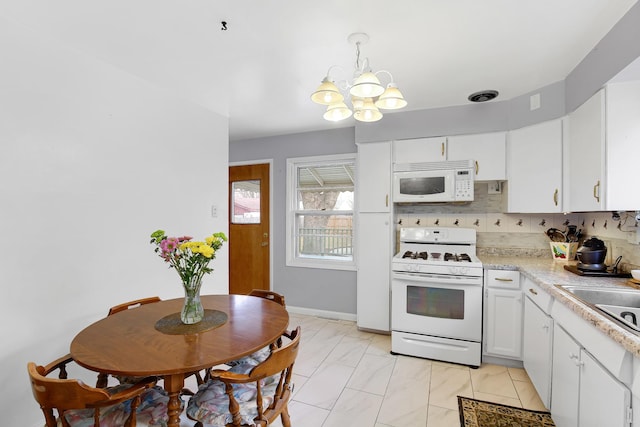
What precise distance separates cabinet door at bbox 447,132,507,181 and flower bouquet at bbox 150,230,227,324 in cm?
239

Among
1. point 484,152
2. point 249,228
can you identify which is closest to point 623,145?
point 484,152

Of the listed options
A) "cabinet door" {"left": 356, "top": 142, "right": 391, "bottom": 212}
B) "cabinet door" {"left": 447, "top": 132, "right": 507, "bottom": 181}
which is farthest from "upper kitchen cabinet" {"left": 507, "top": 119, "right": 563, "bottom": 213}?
"cabinet door" {"left": 356, "top": 142, "right": 391, "bottom": 212}

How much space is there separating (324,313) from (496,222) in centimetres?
218

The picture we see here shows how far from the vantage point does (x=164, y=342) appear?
1.29 meters

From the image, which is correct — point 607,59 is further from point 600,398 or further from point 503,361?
point 503,361

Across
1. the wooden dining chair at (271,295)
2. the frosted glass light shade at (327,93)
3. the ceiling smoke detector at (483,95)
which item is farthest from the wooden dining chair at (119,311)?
the ceiling smoke detector at (483,95)

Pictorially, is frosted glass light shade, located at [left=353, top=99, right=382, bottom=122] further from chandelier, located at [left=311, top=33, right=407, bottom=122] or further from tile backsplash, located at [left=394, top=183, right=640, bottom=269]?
tile backsplash, located at [left=394, top=183, right=640, bottom=269]

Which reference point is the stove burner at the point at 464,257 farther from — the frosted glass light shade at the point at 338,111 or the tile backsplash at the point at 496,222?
the frosted glass light shade at the point at 338,111

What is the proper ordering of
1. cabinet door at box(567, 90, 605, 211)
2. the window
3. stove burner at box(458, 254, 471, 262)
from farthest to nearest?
the window, stove burner at box(458, 254, 471, 262), cabinet door at box(567, 90, 605, 211)

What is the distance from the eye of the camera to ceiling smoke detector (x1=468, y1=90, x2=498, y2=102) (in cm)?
→ 253

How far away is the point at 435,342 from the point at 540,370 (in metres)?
0.79

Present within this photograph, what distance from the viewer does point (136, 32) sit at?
169 centimetres

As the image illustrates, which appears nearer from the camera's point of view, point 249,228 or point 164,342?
point 164,342

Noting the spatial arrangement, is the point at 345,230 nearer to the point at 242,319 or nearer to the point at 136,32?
the point at 242,319
